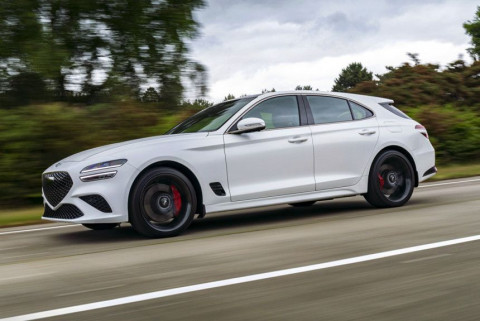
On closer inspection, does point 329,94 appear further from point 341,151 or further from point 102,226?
point 102,226

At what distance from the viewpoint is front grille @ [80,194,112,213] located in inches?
286

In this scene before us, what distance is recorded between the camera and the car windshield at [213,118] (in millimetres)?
8297

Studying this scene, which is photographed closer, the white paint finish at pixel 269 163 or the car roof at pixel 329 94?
the white paint finish at pixel 269 163

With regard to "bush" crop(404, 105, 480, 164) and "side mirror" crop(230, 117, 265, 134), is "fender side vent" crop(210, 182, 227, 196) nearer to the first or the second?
"side mirror" crop(230, 117, 265, 134)

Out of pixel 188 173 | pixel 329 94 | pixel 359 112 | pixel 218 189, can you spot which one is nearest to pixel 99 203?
pixel 188 173

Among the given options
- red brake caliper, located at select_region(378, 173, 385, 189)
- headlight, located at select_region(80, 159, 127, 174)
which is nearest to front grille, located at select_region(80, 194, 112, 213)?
headlight, located at select_region(80, 159, 127, 174)

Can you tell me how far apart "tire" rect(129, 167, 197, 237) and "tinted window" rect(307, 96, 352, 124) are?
6.84ft

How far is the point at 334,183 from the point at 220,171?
64.7 inches

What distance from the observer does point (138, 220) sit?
737 centimetres

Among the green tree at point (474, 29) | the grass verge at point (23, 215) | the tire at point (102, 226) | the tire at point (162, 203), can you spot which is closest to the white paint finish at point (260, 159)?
the tire at point (162, 203)

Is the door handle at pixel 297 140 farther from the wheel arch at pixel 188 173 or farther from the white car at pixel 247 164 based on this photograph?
the wheel arch at pixel 188 173

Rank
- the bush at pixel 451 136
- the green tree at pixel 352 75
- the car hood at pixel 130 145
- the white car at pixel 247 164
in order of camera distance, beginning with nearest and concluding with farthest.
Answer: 1. the white car at pixel 247 164
2. the car hood at pixel 130 145
3. the bush at pixel 451 136
4. the green tree at pixel 352 75

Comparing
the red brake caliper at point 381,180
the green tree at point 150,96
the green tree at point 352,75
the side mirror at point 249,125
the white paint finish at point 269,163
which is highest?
the green tree at point 352,75

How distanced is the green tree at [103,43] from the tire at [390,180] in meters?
7.42
